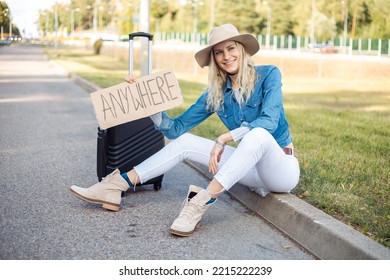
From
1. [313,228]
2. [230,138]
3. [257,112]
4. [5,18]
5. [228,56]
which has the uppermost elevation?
[5,18]

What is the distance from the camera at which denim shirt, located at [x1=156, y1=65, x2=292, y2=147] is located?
3.60 metres

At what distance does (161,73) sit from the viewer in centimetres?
380

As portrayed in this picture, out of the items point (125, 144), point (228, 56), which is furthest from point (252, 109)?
point (125, 144)

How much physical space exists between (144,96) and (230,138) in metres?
0.62

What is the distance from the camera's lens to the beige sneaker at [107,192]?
385cm

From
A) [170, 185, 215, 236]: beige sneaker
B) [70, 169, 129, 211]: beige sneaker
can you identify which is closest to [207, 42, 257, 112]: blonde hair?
[170, 185, 215, 236]: beige sneaker

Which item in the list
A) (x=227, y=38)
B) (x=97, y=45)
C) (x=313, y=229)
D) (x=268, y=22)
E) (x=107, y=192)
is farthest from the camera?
(x=268, y=22)

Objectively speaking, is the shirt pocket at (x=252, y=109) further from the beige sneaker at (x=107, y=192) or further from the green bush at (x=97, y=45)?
the green bush at (x=97, y=45)

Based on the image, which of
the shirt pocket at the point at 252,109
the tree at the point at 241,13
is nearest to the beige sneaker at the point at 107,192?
the shirt pocket at the point at 252,109

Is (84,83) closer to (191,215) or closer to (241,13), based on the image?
(191,215)

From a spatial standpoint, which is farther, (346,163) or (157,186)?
(346,163)

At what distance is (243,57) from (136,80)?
69cm

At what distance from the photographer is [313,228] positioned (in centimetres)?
333
